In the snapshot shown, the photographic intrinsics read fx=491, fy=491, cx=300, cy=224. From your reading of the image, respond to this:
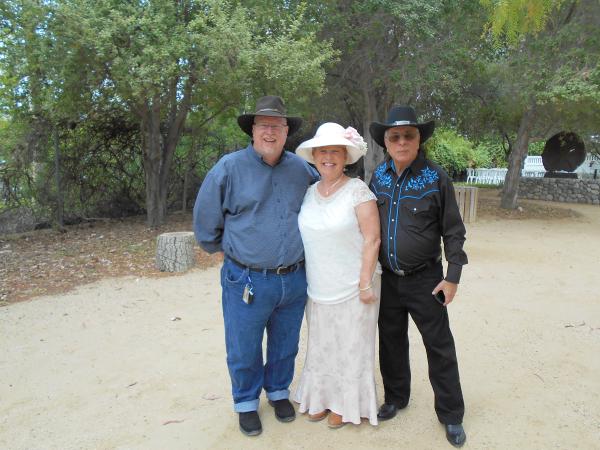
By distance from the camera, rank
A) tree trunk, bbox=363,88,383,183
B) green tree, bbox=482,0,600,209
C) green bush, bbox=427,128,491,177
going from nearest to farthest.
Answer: green tree, bbox=482,0,600,209, tree trunk, bbox=363,88,383,183, green bush, bbox=427,128,491,177

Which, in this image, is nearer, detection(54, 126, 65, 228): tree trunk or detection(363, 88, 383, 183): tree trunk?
detection(54, 126, 65, 228): tree trunk

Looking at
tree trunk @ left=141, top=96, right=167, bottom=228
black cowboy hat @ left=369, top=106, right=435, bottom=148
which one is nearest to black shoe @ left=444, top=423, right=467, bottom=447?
black cowboy hat @ left=369, top=106, right=435, bottom=148

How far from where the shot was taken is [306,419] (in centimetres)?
295

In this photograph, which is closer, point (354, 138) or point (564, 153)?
point (354, 138)

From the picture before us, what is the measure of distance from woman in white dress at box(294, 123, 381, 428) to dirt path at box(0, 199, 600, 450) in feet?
0.71

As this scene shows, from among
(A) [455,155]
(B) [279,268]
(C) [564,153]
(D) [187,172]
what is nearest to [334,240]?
(B) [279,268]

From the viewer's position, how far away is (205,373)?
361 centimetres

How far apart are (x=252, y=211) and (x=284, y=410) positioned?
124 centimetres

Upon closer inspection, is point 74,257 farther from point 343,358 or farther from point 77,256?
point 343,358

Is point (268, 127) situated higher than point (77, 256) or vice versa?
point (268, 127)

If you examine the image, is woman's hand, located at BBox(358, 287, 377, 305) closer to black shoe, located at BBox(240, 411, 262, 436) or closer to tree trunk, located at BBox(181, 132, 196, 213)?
black shoe, located at BBox(240, 411, 262, 436)

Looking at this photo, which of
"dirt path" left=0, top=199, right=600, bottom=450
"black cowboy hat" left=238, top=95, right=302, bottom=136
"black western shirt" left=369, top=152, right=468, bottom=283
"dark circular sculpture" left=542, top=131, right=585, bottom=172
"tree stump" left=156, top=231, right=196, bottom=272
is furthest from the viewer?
"dark circular sculpture" left=542, top=131, right=585, bottom=172

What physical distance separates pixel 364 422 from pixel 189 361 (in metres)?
1.55

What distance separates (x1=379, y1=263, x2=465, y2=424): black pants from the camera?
8.68 ft
